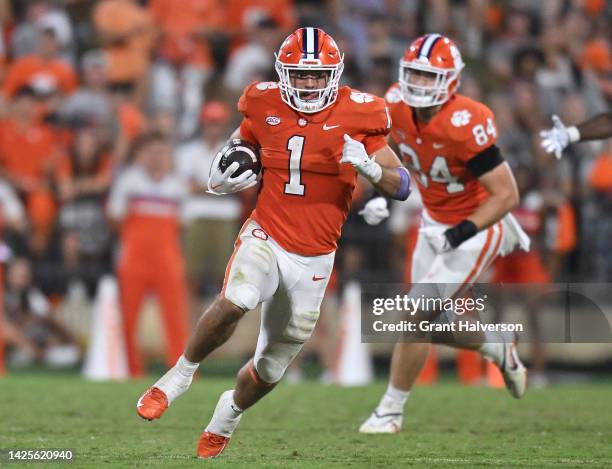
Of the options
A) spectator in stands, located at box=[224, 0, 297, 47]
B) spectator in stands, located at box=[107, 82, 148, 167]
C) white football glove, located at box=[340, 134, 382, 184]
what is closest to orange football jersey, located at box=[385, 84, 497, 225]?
white football glove, located at box=[340, 134, 382, 184]

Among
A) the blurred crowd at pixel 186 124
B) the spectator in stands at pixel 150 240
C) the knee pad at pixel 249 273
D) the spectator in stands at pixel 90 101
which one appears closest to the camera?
the knee pad at pixel 249 273

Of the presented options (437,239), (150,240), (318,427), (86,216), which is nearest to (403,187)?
(437,239)

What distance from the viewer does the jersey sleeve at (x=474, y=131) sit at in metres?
6.95

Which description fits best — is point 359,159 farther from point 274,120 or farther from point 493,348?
point 493,348

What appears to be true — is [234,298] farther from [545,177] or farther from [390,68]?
[390,68]

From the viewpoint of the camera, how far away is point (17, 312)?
11.1 m

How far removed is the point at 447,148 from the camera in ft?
23.1

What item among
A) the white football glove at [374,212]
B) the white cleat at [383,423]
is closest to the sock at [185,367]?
the white football glove at [374,212]

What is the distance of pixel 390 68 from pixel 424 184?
479 cm

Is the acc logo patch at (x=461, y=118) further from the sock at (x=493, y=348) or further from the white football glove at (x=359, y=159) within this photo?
the white football glove at (x=359, y=159)

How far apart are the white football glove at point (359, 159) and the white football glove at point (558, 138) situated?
180 cm

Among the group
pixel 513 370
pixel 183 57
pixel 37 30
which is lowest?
pixel 513 370

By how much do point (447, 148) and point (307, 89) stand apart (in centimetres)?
148

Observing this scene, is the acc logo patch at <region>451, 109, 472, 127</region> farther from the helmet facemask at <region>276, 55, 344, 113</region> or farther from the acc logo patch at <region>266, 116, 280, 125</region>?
the acc logo patch at <region>266, 116, 280, 125</region>
